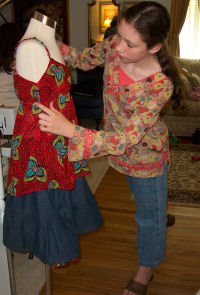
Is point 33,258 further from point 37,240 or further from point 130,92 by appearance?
point 130,92

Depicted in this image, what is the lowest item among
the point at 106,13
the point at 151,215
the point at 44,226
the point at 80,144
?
the point at 151,215

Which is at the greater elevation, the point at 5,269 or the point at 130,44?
the point at 130,44

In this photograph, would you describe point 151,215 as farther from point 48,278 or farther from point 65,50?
point 65,50

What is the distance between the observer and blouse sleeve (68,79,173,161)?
1025 mm

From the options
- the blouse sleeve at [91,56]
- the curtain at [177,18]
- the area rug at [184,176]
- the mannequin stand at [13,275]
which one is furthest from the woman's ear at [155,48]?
the curtain at [177,18]

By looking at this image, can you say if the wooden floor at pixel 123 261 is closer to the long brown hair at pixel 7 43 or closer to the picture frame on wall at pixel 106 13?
the long brown hair at pixel 7 43

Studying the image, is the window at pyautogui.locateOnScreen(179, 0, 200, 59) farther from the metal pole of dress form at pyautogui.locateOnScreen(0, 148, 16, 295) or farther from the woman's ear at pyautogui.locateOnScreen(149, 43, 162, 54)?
the metal pole of dress form at pyautogui.locateOnScreen(0, 148, 16, 295)

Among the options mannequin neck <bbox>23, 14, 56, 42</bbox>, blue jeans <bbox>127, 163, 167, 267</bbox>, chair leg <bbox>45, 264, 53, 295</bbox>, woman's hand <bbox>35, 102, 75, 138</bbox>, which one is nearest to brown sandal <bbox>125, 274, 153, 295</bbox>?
blue jeans <bbox>127, 163, 167, 267</bbox>

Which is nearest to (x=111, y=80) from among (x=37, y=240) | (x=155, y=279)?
(x=37, y=240)

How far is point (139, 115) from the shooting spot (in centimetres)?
111

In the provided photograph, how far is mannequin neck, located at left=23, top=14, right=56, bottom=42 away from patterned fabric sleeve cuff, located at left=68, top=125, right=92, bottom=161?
307 mm

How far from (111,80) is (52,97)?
0.36 metres

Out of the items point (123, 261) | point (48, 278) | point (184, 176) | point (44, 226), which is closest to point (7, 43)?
point (44, 226)

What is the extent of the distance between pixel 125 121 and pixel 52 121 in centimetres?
43
